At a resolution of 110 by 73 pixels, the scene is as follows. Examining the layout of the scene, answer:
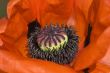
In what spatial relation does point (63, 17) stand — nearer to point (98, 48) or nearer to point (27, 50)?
point (27, 50)

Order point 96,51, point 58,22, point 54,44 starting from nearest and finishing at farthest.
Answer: point 96,51 → point 54,44 → point 58,22

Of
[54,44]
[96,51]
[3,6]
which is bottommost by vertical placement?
[96,51]

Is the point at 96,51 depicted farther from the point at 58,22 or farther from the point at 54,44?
the point at 58,22

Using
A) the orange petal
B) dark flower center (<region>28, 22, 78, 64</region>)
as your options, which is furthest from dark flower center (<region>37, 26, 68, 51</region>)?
the orange petal

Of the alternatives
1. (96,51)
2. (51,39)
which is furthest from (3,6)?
(96,51)

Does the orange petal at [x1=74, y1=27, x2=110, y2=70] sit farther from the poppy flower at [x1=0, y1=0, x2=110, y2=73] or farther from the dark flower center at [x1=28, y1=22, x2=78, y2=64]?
the dark flower center at [x1=28, y1=22, x2=78, y2=64]

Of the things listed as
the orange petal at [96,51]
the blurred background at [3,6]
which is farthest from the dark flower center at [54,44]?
the orange petal at [96,51]

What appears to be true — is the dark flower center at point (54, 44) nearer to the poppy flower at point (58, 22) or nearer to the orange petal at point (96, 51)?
the poppy flower at point (58, 22)

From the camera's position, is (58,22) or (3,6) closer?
(3,6)

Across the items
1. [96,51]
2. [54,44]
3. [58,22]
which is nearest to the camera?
[96,51]

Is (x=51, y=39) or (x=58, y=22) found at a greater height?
(x=58, y=22)
